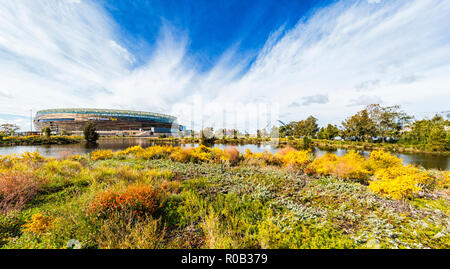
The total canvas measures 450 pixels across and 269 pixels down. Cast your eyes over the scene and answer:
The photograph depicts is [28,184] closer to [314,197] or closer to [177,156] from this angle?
[177,156]

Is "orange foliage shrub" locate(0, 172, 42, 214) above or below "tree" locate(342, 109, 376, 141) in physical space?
below

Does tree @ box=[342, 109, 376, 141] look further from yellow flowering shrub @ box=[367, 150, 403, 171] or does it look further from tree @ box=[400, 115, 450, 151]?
yellow flowering shrub @ box=[367, 150, 403, 171]

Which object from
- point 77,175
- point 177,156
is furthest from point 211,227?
point 177,156

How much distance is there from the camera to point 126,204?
3.32m

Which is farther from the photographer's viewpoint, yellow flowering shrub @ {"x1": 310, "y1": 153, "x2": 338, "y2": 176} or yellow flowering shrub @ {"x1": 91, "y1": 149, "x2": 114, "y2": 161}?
yellow flowering shrub @ {"x1": 91, "y1": 149, "x2": 114, "y2": 161}

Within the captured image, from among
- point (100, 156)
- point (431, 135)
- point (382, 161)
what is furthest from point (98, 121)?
point (431, 135)

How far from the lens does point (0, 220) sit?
9.76 feet

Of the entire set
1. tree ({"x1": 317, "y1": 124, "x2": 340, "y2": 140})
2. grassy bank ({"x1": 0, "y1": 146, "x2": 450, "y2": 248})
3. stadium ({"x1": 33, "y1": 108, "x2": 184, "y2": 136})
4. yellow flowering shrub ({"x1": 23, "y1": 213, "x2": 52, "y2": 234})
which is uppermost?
stadium ({"x1": 33, "y1": 108, "x2": 184, "y2": 136})

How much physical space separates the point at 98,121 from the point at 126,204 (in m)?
87.1

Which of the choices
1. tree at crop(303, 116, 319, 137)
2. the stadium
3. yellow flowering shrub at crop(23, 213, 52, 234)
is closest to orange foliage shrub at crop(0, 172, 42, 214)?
yellow flowering shrub at crop(23, 213, 52, 234)

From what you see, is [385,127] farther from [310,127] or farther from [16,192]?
[16,192]

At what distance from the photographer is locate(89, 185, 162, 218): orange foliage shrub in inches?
125

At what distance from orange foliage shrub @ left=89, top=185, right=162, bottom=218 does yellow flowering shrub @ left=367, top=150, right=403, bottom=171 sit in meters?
9.89
